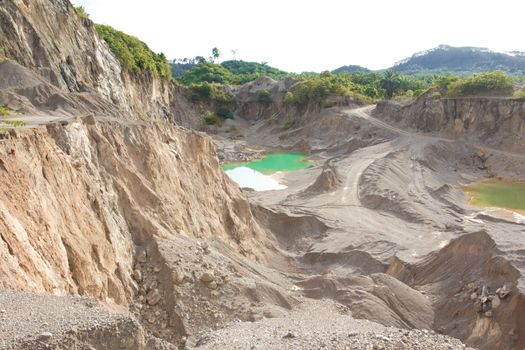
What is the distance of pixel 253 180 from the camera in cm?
5097

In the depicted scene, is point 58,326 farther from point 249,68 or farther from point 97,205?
point 249,68

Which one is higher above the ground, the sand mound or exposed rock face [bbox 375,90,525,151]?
exposed rock face [bbox 375,90,525,151]

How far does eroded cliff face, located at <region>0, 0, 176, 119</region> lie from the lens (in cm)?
2985

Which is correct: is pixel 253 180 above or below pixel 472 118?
below

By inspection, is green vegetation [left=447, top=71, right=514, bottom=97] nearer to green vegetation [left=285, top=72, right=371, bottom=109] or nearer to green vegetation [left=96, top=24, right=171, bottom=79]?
green vegetation [left=285, top=72, right=371, bottom=109]

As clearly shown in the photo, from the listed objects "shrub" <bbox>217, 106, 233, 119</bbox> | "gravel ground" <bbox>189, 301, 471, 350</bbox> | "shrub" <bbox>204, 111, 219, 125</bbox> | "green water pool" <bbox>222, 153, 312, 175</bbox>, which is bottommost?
"green water pool" <bbox>222, 153, 312, 175</bbox>

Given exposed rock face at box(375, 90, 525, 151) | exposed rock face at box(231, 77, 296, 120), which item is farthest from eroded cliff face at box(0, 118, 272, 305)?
exposed rock face at box(231, 77, 296, 120)

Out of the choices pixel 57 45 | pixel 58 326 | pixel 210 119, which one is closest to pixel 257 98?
pixel 210 119

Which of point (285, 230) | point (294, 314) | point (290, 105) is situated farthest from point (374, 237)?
point (290, 105)

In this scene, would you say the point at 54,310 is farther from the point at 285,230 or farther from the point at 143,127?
the point at 285,230

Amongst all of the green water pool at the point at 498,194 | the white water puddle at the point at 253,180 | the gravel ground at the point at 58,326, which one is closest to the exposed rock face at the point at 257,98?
the white water puddle at the point at 253,180

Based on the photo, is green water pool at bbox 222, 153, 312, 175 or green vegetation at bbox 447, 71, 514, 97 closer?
A: green vegetation at bbox 447, 71, 514, 97

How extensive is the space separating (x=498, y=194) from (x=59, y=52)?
40356mm

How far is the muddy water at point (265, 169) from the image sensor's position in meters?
48.6
